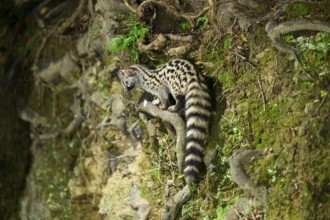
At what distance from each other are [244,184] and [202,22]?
6.66 feet

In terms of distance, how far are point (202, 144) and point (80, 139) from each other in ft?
9.43

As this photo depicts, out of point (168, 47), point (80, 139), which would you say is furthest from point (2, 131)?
point (168, 47)

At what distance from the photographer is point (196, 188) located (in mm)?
5484

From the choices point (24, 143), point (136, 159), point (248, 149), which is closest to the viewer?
→ point (248, 149)

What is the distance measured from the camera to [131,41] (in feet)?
20.8

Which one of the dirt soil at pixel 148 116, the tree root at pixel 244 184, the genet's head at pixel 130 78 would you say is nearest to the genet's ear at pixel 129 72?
the genet's head at pixel 130 78

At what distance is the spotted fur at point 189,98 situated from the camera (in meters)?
5.26

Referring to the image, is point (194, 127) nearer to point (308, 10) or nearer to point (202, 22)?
point (202, 22)

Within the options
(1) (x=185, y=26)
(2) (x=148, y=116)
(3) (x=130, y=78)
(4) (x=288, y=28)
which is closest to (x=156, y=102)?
(2) (x=148, y=116)

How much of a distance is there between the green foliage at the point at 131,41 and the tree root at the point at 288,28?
171 cm

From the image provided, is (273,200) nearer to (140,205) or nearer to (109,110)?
(140,205)

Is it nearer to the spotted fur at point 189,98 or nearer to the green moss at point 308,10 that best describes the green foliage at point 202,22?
the spotted fur at point 189,98

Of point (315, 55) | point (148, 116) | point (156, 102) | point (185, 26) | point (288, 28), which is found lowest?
point (148, 116)

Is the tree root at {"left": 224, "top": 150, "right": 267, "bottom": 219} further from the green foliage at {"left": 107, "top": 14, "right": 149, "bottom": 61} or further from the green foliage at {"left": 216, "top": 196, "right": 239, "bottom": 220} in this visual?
the green foliage at {"left": 107, "top": 14, "right": 149, "bottom": 61}
